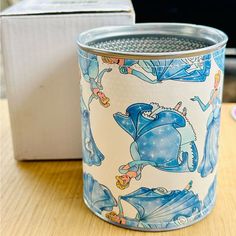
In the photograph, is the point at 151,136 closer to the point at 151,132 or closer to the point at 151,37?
the point at 151,132

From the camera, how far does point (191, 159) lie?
432 millimetres

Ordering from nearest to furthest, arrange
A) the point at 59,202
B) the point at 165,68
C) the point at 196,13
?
1. the point at 165,68
2. the point at 59,202
3. the point at 196,13

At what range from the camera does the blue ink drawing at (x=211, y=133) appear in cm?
43

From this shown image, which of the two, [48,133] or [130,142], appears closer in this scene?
[130,142]

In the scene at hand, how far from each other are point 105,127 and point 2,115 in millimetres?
333

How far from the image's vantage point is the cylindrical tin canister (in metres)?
0.40

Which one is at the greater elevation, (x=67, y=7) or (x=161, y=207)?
(x=67, y=7)

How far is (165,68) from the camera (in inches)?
15.6

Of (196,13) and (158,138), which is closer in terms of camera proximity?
(158,138)

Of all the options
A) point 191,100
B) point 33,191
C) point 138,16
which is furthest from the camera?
point 138,16

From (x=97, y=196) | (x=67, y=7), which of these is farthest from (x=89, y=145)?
(x=67, y=7)

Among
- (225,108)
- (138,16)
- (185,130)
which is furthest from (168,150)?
(138,16)

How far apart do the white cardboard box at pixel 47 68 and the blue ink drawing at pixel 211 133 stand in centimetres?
16

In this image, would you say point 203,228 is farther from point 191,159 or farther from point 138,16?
point 138,16
